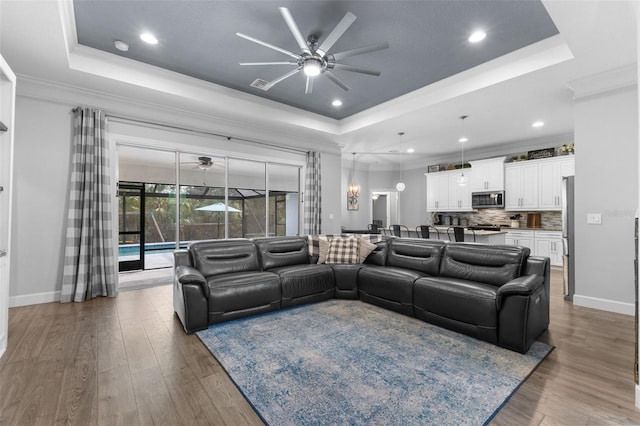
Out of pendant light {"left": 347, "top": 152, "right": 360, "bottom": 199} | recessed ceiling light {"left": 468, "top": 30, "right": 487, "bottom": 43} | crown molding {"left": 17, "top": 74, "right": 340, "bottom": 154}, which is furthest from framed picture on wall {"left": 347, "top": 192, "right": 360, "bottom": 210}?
recessed ceiling light {"left": 468, "top": 30, "right": 487, "bottom": 43}

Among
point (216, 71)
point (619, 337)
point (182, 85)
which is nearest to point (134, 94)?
point (182, 85)

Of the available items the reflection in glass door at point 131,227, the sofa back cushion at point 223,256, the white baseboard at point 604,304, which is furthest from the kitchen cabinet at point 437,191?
the reflection in glass door at point 131,227

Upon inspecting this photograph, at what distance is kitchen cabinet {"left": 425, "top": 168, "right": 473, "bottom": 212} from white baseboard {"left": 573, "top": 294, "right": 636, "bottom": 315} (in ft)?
14.1

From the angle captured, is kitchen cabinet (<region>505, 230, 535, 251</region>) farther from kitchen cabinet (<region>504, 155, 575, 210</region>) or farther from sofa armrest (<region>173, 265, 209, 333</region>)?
sofa armrest (<region>173, 265, 209, 333</region>)

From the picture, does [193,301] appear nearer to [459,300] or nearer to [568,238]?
[459,300]

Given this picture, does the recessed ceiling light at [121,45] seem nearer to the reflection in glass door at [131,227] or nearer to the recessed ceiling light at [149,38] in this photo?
the recessed ceiling light at [149,38]

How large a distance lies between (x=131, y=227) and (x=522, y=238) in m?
8.57

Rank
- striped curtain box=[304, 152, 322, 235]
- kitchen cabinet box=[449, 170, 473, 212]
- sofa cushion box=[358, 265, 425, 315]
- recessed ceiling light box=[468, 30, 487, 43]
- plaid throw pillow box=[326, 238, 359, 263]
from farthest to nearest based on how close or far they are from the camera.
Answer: kitchen cabinet box=[449, 170, 473, 212], striped curtain box=[304, 152, 322, 235], plaid throw pillow box=[326, 238, 359, 263], sofa cushion box=[358, 265, 425, 315], recessed ceiling light box=[468, 30, 487, 43]

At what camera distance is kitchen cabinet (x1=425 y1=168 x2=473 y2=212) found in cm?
785

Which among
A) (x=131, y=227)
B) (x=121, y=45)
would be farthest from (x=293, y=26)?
(x=131, y=227)

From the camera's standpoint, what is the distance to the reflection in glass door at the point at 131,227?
584 cm

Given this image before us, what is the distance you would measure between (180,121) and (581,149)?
580cm

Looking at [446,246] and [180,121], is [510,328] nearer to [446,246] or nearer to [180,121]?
[446,246]

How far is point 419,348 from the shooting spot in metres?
2.51
